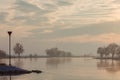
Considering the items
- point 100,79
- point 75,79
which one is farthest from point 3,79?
point 100,79

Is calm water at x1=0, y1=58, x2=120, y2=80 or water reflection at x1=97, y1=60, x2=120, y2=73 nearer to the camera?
calm water at x1=0, y1=58, x2=120, y2=80

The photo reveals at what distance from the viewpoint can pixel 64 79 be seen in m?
53.4

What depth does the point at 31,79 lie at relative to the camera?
4797cm

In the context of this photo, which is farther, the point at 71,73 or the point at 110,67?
the point at 110,67

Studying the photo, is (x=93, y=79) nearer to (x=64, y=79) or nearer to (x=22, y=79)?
(x=64, y=79)

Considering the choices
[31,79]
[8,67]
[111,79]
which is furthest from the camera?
[8,67]

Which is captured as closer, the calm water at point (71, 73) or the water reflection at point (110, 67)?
the calm water at point (71, 73)

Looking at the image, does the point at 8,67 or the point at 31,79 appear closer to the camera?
the point at 31,79

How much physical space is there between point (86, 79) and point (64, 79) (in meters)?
3.77

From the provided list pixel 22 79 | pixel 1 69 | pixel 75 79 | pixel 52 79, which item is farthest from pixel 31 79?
pixel 1 69

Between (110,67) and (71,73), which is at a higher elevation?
(110,67)

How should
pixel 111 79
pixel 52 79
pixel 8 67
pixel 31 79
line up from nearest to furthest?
pixel 31 79 → pixel 52 79 → pixel 111 79 → pixel 8 67

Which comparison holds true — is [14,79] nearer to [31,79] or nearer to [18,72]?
[31,79]

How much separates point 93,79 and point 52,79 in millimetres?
6993
